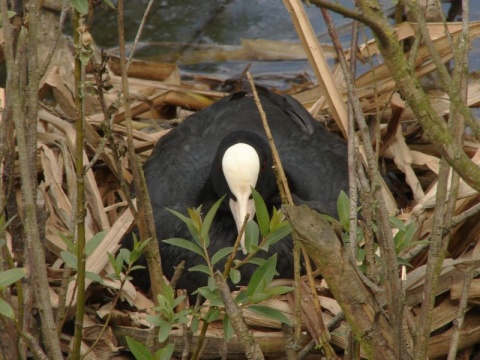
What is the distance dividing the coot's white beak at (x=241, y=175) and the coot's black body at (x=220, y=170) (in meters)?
0.11

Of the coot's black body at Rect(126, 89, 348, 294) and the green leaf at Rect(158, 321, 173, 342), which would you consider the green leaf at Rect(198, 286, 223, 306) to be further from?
the coot's black body at Rect(126, 89, 348, 294)

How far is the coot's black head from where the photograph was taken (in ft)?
9.80

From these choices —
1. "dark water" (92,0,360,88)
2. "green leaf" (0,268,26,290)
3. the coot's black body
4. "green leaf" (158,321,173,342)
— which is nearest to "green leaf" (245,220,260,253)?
A: "green leaf" (158,321,173,342)

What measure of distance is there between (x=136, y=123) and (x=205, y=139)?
2.12 feet

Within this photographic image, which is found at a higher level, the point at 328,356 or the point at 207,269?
the point at 207,269

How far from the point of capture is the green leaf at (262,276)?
1815 mm

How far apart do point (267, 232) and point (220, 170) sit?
4.55ft

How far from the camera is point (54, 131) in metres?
3.79

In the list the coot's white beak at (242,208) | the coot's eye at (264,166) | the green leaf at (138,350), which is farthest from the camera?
the coot's eye at (264,166)

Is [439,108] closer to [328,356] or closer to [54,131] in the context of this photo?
[54,131]

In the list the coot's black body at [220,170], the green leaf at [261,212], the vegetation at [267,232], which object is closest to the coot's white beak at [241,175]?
the coot's black body at [220,170]

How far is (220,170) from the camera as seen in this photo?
3.21 metres

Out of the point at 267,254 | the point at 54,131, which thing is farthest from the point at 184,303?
the point at 54,131

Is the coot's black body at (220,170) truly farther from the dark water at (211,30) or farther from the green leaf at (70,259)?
the dark water at (211,30)
